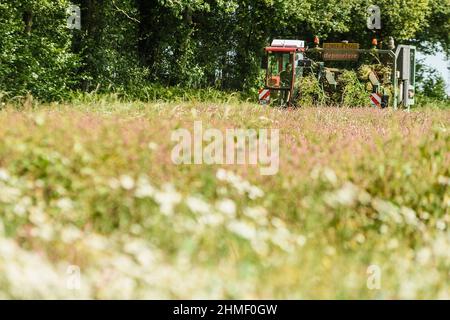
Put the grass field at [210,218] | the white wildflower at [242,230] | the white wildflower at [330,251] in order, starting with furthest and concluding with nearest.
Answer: the white wildflower at [330,251], the white wildflower at [242,230], the grass field at [210,218]

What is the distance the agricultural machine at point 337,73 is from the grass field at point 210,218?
14417mm

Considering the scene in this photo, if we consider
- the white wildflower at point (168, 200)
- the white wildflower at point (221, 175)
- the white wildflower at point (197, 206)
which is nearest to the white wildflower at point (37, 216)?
the white wildflower at point (168, 200)

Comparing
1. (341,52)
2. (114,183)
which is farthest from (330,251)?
(341,52)

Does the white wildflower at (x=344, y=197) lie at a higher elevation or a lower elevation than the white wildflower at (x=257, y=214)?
higher

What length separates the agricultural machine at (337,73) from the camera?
73.9ft

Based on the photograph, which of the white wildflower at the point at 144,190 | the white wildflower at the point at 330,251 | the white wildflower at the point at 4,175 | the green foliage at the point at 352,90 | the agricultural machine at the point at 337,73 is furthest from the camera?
the agricultural machine at the point at 337,73

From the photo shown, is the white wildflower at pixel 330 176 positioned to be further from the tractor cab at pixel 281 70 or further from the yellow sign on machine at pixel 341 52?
the yellow sign on machine at pixel 341 52

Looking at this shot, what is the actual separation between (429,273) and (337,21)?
30651mm

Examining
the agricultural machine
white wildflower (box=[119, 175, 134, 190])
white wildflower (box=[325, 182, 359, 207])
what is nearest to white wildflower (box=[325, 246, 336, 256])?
white wildflower (box=[325, 182, 359, 207])

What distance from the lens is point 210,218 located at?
19.0ft

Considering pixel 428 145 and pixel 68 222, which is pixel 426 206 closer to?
pixel 428 145

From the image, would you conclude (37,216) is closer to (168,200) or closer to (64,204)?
(64,204)
